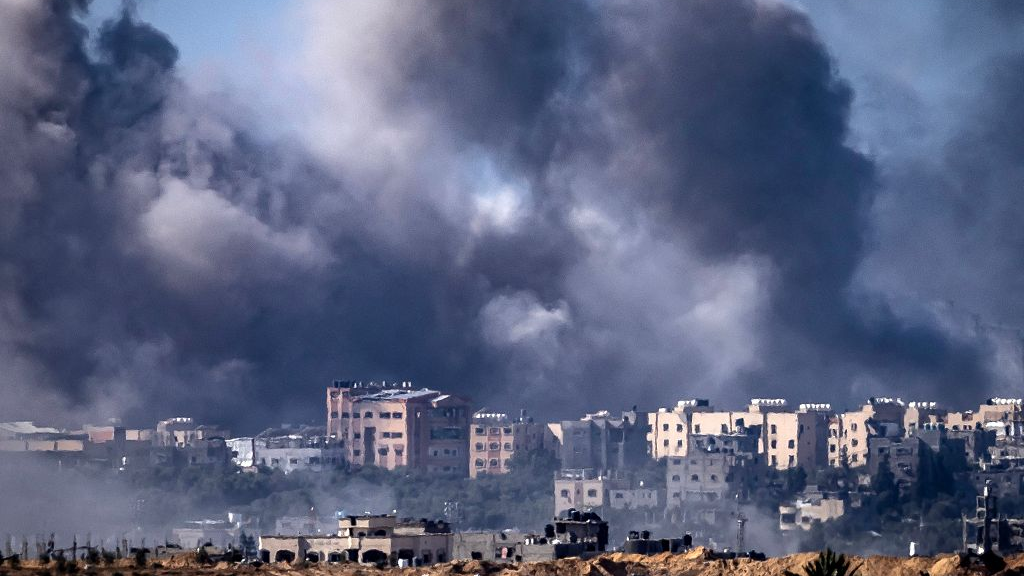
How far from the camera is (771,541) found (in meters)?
94.6

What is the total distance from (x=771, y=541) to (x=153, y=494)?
72.2 ft

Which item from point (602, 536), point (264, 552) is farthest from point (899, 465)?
point (264, 552)

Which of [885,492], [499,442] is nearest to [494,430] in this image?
[499,442]

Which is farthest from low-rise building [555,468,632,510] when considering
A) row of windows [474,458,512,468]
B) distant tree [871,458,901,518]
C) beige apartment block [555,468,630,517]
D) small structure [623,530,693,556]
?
small structure [623,530,693,556]

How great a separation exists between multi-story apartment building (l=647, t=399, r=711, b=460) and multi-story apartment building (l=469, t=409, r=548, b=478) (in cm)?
437

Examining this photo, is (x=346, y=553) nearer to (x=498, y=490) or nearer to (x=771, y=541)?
(x=771, y=541)

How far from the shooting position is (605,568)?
58688 mm

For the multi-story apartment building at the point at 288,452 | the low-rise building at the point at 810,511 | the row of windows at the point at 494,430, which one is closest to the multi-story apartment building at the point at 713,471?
the low-rise building at the point at 810,511

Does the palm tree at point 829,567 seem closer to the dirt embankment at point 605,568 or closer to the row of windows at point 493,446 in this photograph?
the dirt embankment at point 605,568

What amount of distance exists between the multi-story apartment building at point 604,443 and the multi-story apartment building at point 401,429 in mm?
4497

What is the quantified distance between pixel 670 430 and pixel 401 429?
34.7 feet

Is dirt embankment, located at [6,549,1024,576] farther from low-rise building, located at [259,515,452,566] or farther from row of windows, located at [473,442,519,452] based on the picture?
row of windows, located at [473,442,519,452]

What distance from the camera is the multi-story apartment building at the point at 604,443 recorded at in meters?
114

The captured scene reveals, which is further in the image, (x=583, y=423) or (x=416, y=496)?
(x=583, y=423)
